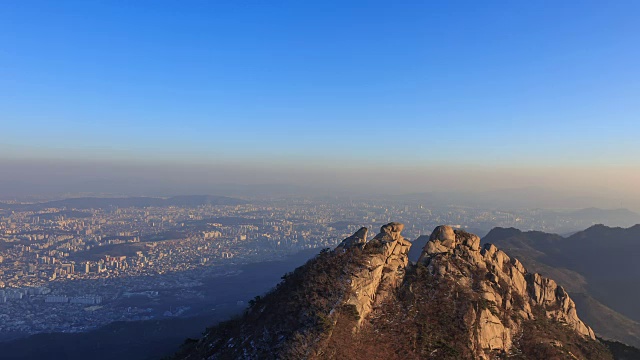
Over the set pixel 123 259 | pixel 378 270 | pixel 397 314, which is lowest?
pixel 123 259

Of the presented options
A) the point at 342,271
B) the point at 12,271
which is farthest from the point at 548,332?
the point at 12,271

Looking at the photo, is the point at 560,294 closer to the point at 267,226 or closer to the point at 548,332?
the point at 548,332

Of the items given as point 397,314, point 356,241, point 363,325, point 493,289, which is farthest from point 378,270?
point 493,289

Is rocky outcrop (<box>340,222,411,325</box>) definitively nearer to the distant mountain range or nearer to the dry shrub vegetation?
the dry shrub vegetation

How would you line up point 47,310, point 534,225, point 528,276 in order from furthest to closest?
point 534,225
point 47,310
point 528,276

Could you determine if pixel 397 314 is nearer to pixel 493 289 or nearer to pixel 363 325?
pixel 363 325

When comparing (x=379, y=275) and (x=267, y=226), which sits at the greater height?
(x=379, y=275)
